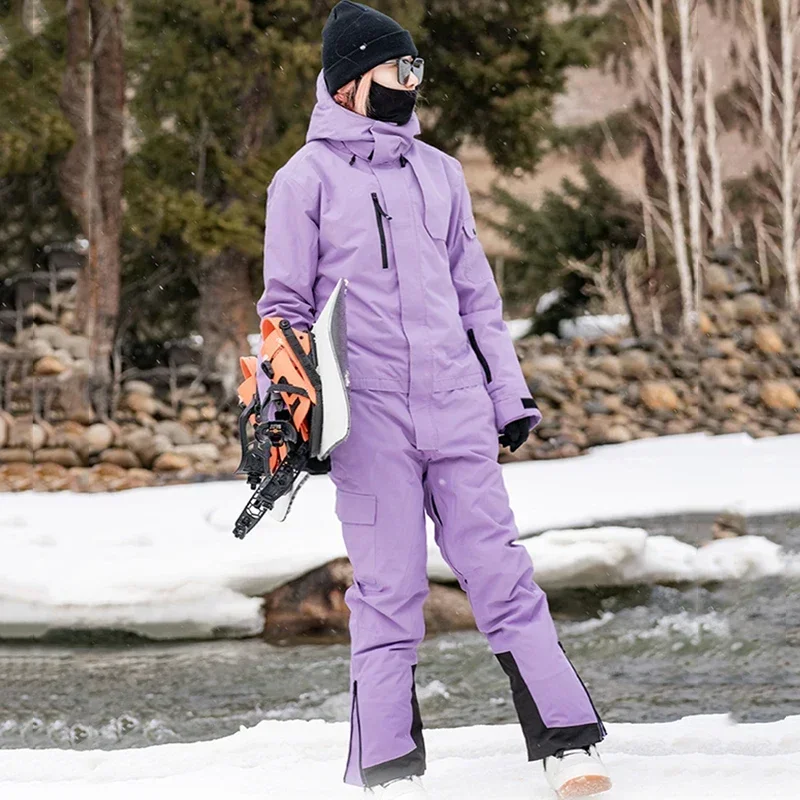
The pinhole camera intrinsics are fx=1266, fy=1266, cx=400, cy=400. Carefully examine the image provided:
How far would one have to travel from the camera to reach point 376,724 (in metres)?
2.19

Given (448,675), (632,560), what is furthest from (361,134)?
(632,560)

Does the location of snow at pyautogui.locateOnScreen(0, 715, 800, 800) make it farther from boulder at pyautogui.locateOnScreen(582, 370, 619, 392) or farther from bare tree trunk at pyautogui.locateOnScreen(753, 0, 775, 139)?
bare tree trunk at pyautogui.locateOnScreen(753, 0, 775, 139)

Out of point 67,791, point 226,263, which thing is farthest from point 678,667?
point 226,263

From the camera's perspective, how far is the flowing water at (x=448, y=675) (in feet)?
11.6

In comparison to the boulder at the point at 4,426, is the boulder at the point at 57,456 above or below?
below

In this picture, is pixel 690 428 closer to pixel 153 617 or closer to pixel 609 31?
pixel 609 31

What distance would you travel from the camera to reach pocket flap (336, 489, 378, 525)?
219 cm

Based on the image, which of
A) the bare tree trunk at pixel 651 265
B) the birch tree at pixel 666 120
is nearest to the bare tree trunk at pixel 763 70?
the birch tree at pixel 666 120

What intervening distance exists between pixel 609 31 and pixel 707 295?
5.64ft

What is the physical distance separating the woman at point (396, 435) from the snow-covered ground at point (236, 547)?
2.58 metres

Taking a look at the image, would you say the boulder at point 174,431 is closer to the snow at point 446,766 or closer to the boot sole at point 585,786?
the snow at point 446,766

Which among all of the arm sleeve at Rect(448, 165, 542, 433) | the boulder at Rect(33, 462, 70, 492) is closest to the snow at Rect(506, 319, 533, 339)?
the boulder at Rect(33, 462, 70, 492)

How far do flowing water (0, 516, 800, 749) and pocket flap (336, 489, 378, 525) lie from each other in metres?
1.38

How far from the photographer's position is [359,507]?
86.7 inches
